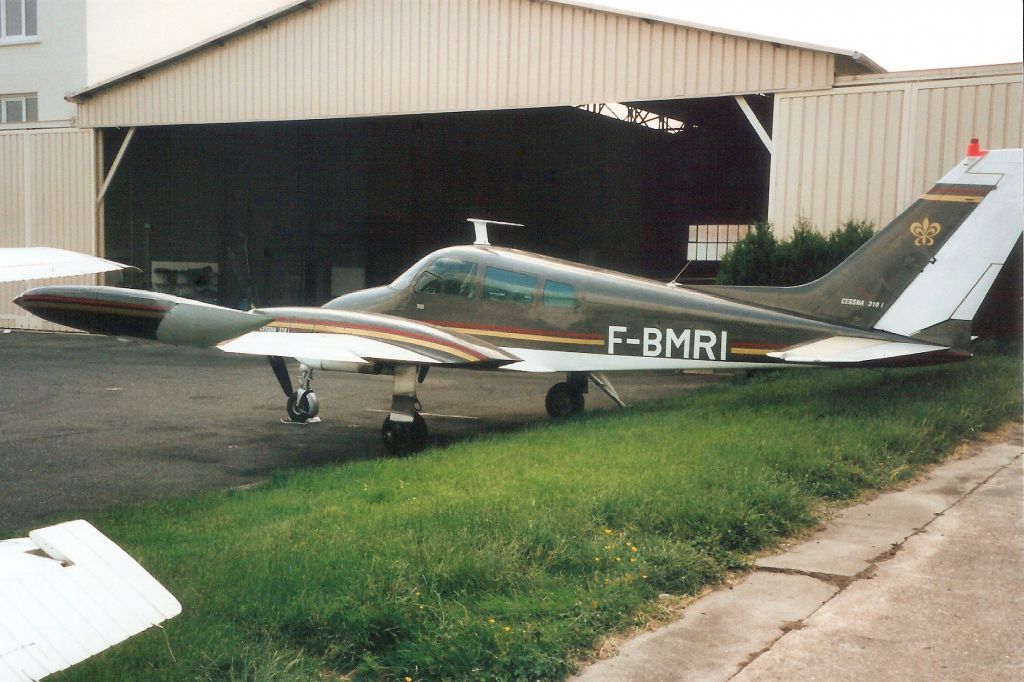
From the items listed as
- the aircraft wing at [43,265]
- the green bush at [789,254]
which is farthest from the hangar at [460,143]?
the aircraft wing at [43,265]

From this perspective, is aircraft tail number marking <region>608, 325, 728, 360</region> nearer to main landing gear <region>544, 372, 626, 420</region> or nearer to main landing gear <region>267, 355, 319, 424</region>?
main landing gear <region>544, 372, 626, 420</region>

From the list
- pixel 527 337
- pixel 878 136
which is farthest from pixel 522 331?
pixel 878 136

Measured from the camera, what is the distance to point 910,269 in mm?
9891

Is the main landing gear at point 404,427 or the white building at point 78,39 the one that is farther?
the white building at point 78,39

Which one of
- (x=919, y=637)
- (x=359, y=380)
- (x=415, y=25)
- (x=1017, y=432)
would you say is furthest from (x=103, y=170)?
(x=919, y=637)

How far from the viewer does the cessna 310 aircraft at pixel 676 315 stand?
9.58 metres

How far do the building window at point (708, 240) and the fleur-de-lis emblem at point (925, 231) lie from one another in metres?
28.7

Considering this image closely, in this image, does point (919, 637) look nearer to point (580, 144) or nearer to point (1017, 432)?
point (1017, 432)

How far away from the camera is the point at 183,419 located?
40.7 feet

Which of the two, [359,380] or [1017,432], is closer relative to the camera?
[1017,432]

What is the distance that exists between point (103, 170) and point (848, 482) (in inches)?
916

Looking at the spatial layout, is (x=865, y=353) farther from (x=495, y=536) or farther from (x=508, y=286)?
(x=495, y=536)

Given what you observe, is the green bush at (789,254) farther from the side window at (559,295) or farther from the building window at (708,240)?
the building window at (708,240)

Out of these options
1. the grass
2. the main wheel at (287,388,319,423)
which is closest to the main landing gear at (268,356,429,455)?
the grass
